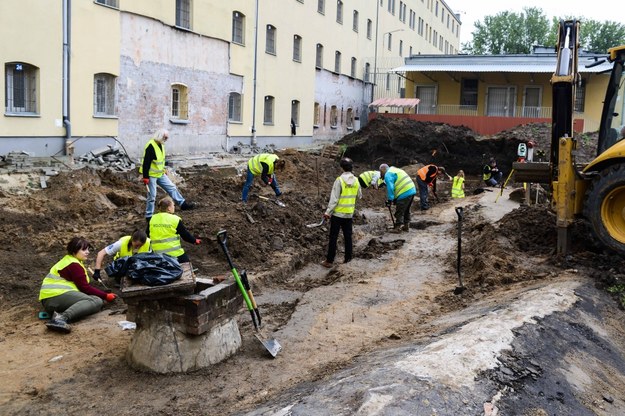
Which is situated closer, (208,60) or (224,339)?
(224,339)

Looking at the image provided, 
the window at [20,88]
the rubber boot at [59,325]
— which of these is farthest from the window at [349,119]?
the rubber boot at [59,325]

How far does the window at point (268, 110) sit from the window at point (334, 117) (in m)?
8.35

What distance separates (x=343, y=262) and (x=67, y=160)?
320 inches

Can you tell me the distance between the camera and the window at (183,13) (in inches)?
825

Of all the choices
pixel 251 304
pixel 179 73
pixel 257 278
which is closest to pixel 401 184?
pixel 257 278

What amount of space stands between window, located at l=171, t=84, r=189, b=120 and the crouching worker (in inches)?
551

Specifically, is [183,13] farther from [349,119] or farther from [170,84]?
[349,119]

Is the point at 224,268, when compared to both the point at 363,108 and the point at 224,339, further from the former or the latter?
the point at 363,108

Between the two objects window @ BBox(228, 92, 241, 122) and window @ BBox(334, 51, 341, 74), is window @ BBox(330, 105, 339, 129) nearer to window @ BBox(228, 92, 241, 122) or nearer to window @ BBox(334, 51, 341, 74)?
window @ BBox(334, 51, 341, 74)

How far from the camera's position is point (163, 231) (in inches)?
319

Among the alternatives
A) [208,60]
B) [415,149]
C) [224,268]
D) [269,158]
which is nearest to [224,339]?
[224,268]

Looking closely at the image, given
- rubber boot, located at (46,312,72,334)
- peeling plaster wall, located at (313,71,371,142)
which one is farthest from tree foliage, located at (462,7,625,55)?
rubber boot, located at (46,312,72,334)

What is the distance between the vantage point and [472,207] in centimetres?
1631

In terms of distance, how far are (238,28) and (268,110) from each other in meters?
4.39
